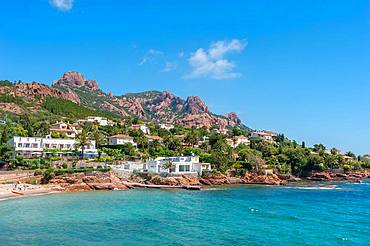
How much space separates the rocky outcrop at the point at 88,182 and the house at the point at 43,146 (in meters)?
19.3

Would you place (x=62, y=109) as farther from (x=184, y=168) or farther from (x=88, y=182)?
(x=88, y=182)

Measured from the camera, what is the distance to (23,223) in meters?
33.4

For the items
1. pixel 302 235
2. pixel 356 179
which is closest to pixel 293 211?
pixel 302 235

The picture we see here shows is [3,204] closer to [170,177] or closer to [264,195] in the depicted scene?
[170,177]

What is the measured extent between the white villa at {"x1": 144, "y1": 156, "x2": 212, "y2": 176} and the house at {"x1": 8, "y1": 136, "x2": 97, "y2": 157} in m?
18.5

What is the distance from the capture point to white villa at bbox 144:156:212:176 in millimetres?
73375

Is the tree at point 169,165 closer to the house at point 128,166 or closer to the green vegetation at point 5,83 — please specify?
the house at point 128,166

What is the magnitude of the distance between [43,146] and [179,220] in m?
54.5

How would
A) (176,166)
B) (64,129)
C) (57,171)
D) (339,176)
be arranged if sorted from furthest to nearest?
(339,176) < (64,129) < (176,166) < (57,171)

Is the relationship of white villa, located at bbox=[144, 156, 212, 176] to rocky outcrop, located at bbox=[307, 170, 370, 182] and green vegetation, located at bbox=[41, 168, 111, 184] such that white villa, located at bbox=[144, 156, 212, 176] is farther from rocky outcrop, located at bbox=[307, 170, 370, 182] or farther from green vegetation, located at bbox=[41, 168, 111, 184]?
rocky outcrop, located at bbox=[307, 170, 370, 182]

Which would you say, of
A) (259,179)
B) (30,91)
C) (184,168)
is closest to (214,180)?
(184,168)

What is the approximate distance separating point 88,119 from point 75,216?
99693 millimetres

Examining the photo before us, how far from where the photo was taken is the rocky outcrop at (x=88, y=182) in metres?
60.9

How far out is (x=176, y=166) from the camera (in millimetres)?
73938
